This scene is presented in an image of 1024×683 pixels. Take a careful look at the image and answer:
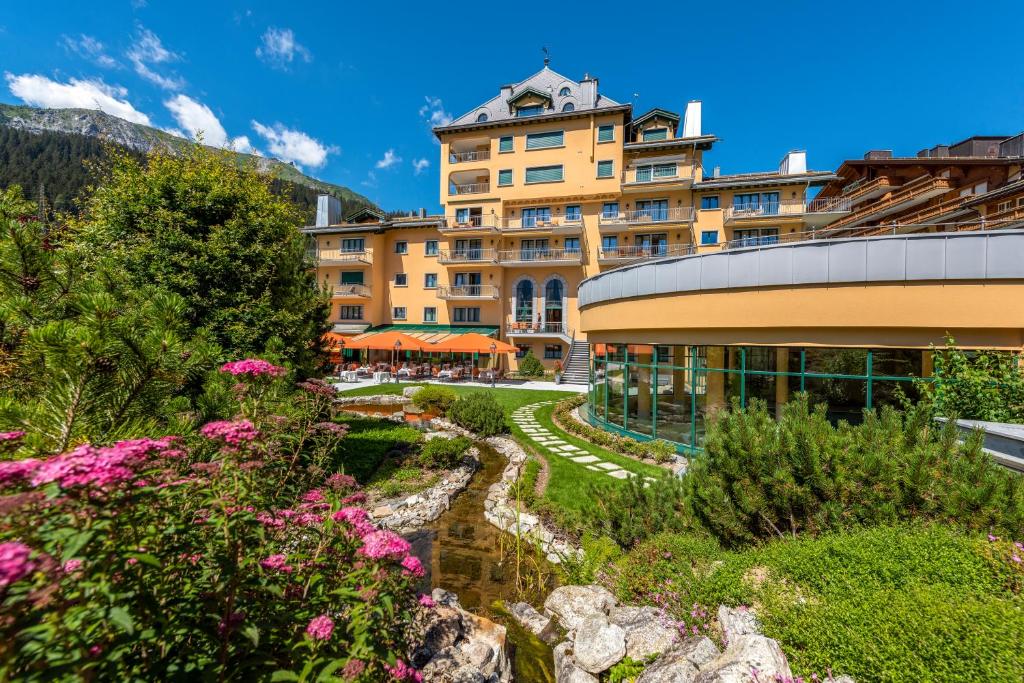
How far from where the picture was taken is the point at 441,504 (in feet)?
25.7

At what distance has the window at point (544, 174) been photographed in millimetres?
30844

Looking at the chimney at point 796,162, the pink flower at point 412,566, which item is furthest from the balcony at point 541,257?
the pink flower at point 412,566

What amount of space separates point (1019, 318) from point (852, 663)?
8019mm

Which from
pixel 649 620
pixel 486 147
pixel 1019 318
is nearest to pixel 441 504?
pixel 649 620

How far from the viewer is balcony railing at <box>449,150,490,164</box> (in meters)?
32.8

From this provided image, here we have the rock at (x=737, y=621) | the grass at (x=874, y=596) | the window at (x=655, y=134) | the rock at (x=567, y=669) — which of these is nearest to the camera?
the grass at (x=874, y=596)

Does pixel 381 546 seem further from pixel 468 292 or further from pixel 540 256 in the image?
pixel 468 292

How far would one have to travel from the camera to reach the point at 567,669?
12.6 feet

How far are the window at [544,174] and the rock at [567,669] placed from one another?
30.9 meters

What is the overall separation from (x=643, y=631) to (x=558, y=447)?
7399 millimetres

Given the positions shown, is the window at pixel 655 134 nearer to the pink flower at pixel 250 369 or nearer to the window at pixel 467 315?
the window at pixel 467 315

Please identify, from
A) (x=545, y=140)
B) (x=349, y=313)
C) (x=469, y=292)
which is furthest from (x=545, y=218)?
(x=349, y=313)

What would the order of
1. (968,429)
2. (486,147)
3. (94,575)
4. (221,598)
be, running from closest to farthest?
(94,575) → (221,598) → (968,429) → (486,147)

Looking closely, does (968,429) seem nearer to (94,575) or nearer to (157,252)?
(94,575)
